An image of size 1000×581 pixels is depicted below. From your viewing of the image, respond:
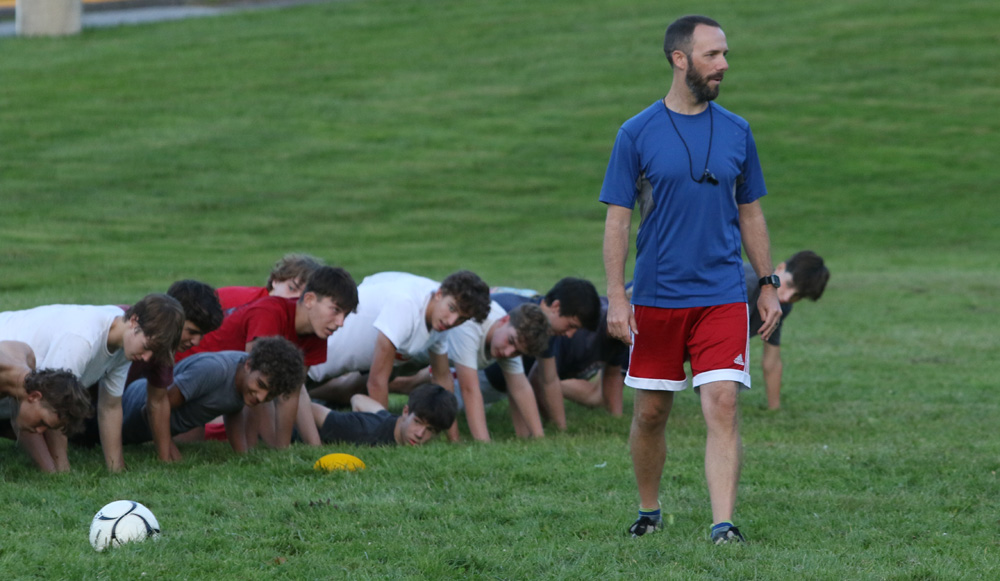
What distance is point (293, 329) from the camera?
7242mm

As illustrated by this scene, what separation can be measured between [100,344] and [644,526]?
3.04 meters

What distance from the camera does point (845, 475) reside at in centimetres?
662

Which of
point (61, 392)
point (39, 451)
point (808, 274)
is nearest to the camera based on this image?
point (61, 392)

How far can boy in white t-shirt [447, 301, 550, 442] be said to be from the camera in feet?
24.0

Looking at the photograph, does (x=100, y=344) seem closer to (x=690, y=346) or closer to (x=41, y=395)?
(x=41, y=395)

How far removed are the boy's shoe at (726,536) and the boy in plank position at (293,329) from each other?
279cm

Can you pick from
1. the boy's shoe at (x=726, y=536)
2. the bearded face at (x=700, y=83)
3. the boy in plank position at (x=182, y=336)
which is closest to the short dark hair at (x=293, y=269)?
the boy in plank position at (x=182, y=336)

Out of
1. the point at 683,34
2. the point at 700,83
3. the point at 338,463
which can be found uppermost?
the point at 683,34

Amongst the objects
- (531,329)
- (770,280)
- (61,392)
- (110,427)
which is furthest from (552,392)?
(61,392)

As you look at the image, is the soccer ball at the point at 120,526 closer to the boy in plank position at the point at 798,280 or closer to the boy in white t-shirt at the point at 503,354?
the boy in white t-shirt at the point at 503,354

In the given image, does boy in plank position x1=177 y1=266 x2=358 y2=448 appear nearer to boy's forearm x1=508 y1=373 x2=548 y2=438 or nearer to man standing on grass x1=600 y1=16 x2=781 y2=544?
boy's forearm x1=508 y1=373 x2=548 y2=438

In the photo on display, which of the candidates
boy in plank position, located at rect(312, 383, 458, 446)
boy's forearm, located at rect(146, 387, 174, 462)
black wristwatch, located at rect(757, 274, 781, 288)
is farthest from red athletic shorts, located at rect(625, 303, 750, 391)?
boy's forearm, located at rect(146, 387, 174, 462)

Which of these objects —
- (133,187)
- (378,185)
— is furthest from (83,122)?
(378,185)

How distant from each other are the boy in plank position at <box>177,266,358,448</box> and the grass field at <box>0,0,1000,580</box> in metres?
0.36
